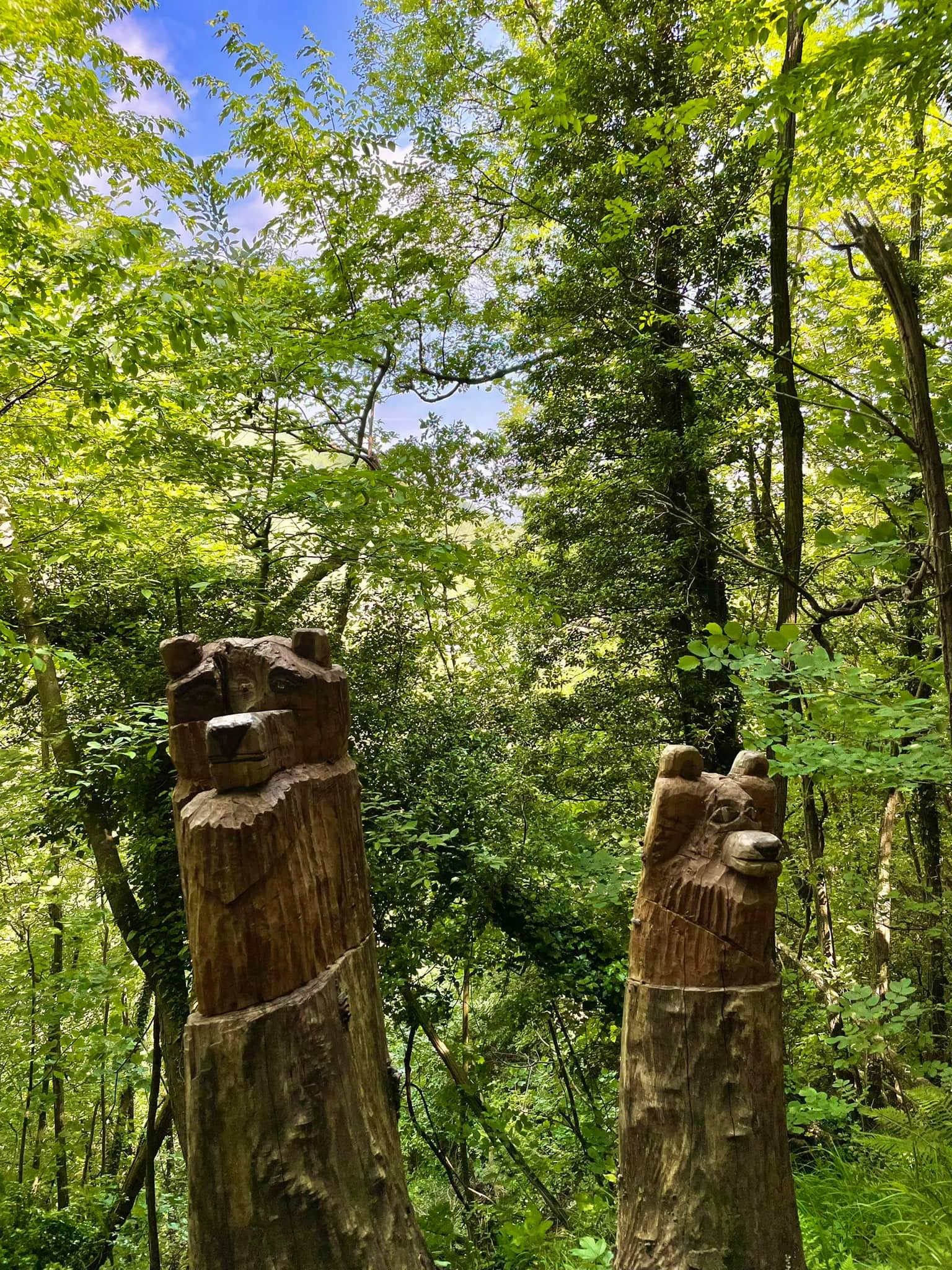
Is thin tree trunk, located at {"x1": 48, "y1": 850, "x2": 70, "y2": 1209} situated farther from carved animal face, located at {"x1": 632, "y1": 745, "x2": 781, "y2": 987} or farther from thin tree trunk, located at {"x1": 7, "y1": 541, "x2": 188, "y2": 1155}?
carved animal face, located at {"x1": 632, "y1": 745, "x2": 781, "y2": 987}

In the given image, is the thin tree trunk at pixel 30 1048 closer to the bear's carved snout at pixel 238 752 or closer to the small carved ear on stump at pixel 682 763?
the bear's carved snout at pixel 238 752

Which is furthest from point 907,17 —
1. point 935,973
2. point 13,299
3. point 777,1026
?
point 935,973

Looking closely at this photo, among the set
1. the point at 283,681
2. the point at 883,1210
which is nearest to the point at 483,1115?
the point at 883,1210

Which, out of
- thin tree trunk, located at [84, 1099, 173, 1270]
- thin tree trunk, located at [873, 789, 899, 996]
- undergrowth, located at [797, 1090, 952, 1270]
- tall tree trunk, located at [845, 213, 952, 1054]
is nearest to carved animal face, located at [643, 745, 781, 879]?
tall tree trunk, located at [845, 213, 952, 1054]

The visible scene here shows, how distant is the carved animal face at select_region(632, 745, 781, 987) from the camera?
4.52 feet

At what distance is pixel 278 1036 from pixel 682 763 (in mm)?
1022

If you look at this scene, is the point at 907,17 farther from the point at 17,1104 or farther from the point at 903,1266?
the point at 17,1104

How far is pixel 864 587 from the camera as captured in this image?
4578 millimetres

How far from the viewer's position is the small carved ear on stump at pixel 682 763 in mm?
1539

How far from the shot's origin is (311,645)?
5.13ft

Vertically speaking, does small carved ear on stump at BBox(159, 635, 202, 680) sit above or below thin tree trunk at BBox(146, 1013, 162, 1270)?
above

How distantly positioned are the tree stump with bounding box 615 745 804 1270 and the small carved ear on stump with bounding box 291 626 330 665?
934 mm

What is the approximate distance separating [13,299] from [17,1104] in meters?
5.75

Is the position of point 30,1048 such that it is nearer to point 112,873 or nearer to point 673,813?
point 112,873
